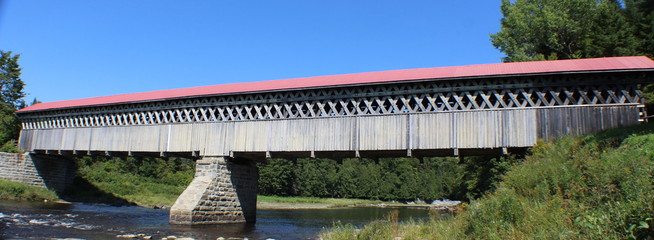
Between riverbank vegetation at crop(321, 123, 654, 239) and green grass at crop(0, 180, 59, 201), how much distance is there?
20355mm

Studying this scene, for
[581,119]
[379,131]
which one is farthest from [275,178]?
[581,119]

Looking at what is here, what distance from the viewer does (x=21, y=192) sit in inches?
869

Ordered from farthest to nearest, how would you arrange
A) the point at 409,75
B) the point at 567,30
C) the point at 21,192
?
1. the point at 567,30
2. the point at 21,192
3. the point at 409,75

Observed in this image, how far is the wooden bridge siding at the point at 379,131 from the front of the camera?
1325cm

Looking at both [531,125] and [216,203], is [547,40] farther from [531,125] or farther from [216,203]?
[216,203]

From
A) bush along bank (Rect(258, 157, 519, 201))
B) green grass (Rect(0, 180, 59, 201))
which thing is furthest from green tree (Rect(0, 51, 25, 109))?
bush along bank (Rect(258, 157, 519, 201))

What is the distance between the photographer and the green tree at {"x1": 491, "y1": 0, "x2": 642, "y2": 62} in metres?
23.6

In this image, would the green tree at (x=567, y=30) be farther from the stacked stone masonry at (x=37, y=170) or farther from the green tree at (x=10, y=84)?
the green tree at (x=10, y=84)

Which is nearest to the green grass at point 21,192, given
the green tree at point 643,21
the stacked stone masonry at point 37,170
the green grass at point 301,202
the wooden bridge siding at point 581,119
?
the stacked stone masonry at point 37,170

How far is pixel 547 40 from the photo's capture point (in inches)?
1065

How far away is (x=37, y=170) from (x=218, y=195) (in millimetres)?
14142

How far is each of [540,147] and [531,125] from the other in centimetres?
105

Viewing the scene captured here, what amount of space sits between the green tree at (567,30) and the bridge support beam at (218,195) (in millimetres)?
17750

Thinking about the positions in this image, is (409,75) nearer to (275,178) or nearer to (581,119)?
(581,119)
